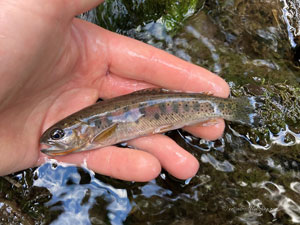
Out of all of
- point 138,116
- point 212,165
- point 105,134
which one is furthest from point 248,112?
point 105,134

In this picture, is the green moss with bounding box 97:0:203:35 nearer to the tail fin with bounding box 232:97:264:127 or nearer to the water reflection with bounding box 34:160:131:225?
the tail fin with bounding box 232:97:264:127

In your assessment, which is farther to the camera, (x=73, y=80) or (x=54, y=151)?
(x=73, y=80)

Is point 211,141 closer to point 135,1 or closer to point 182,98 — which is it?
point 182,98

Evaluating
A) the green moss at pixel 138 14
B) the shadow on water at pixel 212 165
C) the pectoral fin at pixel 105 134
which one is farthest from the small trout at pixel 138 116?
the green moss at pixel 138 14

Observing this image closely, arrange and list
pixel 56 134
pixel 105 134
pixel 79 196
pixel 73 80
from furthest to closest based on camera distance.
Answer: pixel 73 80
pixel 79 196
pixel 105 134
pixel 56 134

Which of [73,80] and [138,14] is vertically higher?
[138,14]

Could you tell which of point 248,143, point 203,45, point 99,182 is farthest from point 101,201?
point 203,45

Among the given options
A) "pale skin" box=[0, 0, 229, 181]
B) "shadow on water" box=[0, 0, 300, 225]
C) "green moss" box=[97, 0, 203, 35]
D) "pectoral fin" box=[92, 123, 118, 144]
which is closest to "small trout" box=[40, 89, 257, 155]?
"pectoral fin" box=[92, 123, 118, 144]

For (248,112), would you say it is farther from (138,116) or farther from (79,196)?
(79,196)
